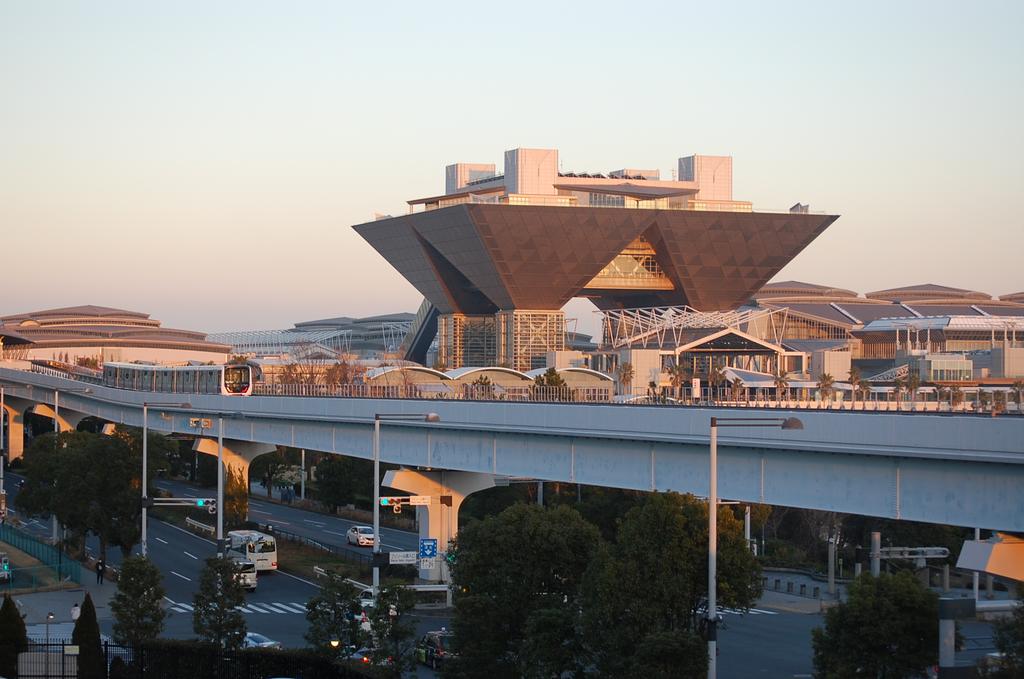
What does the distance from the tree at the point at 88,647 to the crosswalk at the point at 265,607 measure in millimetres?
17118

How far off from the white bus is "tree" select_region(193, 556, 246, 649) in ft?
77.0

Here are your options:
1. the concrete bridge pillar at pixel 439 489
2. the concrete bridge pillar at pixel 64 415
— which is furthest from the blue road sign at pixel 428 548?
the concrete bridge pillar at pixel 64 415

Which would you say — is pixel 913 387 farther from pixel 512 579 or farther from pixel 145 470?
pixel 512 579

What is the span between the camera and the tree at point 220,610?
37.2m

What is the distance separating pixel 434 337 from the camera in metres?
184

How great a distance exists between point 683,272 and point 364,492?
6736 centimetres

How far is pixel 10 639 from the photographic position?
34375mm

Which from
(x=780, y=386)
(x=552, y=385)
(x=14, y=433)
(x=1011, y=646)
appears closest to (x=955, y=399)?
(x=1011, y=646)

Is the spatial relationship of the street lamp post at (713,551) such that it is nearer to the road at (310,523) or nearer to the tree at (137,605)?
the tree at (137,605)

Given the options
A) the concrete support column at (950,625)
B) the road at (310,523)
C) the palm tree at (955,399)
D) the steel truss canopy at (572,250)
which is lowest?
the road at (310,523)

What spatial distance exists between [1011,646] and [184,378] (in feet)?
213

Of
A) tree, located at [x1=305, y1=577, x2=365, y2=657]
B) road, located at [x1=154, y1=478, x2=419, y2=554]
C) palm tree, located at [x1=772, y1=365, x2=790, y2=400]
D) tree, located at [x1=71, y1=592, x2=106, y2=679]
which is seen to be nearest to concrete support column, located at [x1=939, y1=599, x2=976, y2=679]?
tree, located at [x1=305, y1=577, x2=365, y2=657]

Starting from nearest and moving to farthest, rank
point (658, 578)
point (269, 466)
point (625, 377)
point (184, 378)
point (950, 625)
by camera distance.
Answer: point (950, 625) → point (658, 578) → point (184, 378) → point (269, 466) → point (625, 377)

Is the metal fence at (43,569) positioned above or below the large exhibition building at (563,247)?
below
